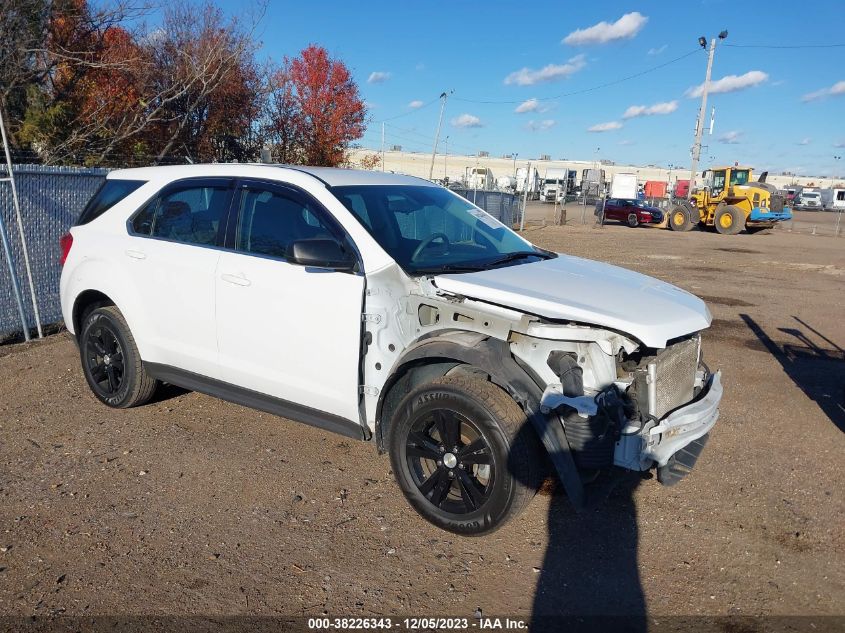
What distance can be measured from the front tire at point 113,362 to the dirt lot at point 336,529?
0.16 meters

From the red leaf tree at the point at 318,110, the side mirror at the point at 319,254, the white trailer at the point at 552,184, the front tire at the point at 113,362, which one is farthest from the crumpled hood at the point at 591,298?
the white trailer at the point at 552,184

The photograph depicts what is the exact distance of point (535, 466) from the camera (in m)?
3.13

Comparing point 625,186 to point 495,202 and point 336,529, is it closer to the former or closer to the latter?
point 495,202

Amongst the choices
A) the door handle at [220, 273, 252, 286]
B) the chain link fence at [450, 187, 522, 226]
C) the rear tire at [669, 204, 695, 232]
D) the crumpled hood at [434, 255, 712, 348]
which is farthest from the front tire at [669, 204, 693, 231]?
the door handle at [220, 273, 252, 286]

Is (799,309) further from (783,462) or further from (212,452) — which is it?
(212,452)

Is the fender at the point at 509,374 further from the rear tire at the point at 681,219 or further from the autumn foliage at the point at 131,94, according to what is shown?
the rear tire at the point at 681,219

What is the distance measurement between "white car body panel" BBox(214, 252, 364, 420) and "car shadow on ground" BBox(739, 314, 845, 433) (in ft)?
13.5

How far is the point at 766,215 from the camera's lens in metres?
27.3

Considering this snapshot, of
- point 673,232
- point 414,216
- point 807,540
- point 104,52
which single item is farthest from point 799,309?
point 673,232

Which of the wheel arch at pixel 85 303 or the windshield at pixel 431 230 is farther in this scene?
the wheel arch at pixel 85 303

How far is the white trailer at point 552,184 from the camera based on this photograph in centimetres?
6538

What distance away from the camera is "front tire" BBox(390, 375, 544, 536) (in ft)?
10.3

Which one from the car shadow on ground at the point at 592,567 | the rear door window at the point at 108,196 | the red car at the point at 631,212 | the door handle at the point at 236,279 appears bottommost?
→ the red car at the point at 631,212

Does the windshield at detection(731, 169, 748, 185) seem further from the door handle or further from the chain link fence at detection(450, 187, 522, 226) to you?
the door handle
